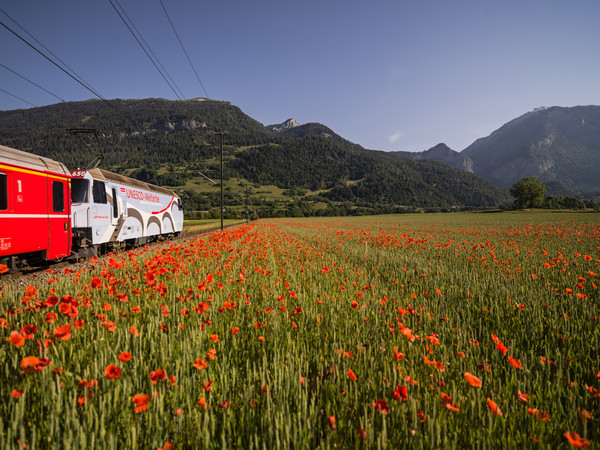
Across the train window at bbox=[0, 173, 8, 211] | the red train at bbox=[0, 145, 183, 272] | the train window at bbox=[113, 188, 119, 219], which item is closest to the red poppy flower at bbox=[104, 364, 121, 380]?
the red train at bbox=[0, 145, 183, 272]

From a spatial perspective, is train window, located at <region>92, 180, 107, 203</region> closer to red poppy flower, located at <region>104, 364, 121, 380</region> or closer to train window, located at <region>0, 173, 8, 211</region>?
train window, located at <region>0, 173, 8, 211</region>

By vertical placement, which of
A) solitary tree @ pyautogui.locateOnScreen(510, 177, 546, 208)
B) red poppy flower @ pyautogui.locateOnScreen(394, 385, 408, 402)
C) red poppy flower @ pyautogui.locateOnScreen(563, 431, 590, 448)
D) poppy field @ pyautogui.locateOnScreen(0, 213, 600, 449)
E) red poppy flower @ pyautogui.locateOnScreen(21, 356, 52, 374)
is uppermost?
solitary tree @ pyautogui.locateOnScreen(510, 177, 546, 208)

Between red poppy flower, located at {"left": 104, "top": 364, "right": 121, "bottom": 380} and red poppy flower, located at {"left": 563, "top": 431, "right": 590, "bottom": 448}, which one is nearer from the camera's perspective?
red poppy flower, located at {"left": 563, "top": 431, "right": 590, "bottom": 448}

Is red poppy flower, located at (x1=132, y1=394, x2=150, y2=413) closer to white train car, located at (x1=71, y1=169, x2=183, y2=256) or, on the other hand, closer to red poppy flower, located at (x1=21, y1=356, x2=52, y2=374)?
red poppy flower, located at (x1=21, y1=356, x2=52, y2=374)

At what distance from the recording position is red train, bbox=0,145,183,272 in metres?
7.92

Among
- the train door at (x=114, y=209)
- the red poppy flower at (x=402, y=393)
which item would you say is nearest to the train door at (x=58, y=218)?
the train door at (x=114, y=209)

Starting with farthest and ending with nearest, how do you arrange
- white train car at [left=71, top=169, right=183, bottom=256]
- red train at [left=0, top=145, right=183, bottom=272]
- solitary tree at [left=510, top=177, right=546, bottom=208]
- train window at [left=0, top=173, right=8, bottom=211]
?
solitary tree at [left=510, top=177, right=546, bottom=208] < white train car at [left=71, top=169, right=183, bottom=256] < red train at [left=0, top=145, right=183, bottom=272] < train window at [left=0, top=173, right=8, bottom=211]

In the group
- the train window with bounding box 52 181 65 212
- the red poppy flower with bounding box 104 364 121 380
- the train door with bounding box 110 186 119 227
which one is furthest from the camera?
the train door with bounding box 110 186 119 227

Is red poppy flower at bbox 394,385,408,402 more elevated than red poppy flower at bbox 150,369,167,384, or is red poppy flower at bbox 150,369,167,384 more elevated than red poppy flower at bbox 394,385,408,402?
red poppy flower at bbox 150,369,167,384

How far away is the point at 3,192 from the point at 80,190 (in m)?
5.22

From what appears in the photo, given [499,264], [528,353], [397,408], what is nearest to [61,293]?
[397,408]

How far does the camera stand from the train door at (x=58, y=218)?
955 cm

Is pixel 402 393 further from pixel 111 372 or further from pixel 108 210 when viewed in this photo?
pixel 108 210

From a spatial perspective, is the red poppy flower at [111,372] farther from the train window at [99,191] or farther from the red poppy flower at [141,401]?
the train window at [99,191]
